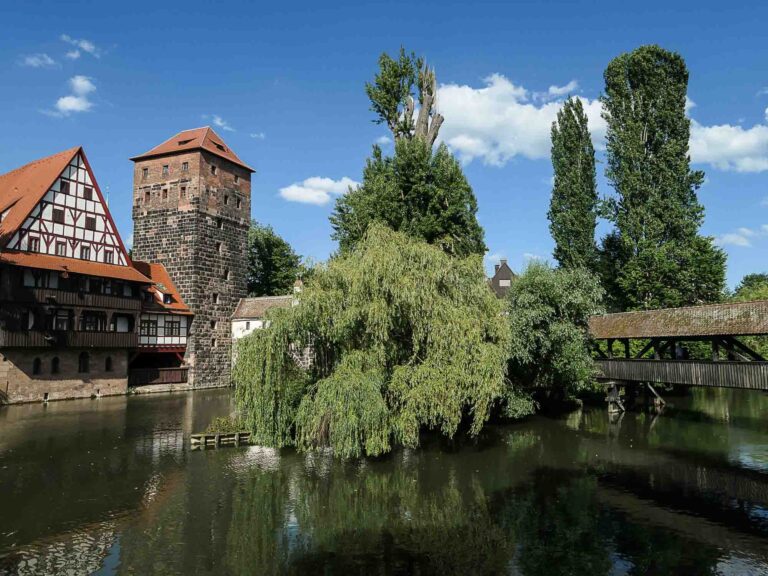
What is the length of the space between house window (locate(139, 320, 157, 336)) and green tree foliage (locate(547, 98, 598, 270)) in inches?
1247

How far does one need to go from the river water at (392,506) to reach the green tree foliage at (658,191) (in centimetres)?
1638

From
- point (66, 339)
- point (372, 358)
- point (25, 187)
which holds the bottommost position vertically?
point (372, 358)

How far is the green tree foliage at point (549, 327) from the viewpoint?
87.8 ft

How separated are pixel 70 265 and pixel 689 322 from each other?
3519 cm

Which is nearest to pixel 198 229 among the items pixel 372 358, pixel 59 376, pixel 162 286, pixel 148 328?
pixel 162 286

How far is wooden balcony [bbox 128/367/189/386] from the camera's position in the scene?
132 feet

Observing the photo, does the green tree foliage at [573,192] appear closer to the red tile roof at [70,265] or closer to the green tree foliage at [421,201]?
the green tree foliage at [421,201]

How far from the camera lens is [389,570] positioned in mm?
10391

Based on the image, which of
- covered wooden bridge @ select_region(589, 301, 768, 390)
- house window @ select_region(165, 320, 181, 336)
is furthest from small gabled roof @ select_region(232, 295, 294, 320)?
covered wooden bridge @ select_region(589, 301, 768, 390)

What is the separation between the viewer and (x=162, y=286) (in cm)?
4338

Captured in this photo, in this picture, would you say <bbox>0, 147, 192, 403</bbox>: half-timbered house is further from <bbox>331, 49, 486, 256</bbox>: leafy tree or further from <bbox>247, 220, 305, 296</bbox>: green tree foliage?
<bbox>247, 220, 305, 296</bbox>: green tree foliage

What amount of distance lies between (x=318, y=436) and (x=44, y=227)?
26.3 metres

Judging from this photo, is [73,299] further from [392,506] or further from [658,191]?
[658,191]

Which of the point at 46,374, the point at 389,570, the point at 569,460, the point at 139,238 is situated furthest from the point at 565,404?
the point at 139,238
